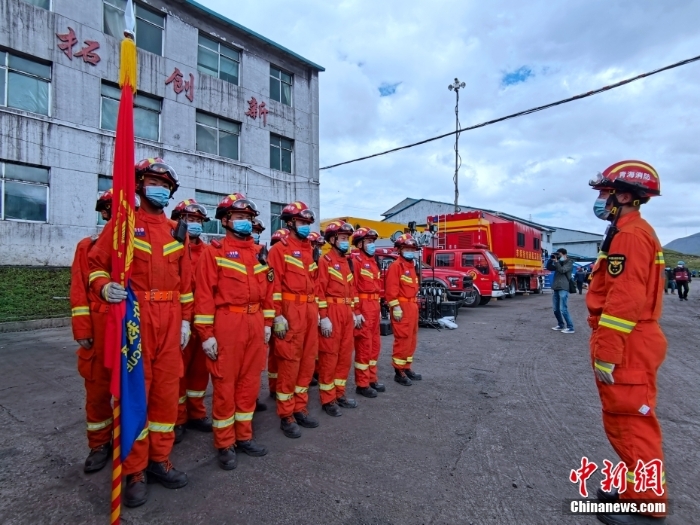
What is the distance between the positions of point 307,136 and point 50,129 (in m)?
9.99

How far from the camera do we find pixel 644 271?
2.32 m

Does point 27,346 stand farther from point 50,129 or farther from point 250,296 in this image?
point 50,129

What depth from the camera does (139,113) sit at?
537 inches

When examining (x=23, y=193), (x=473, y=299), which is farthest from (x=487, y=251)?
(x=23, y=193)

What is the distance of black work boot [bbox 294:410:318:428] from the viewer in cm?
375

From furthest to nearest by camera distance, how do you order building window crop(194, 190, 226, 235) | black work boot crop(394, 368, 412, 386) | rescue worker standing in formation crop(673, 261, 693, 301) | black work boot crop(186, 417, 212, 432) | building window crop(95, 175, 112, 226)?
rescue worker standing in formation crop(673, 261, 693, 301) → building window crop(194, 190, 226, 235) → building window crop(95, 175, 112, 226) → black work boot crop(394, 368, 412, 386) → black work boot crop(186, 417, 212, 432)

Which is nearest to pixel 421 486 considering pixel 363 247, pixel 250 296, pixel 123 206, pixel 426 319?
pixel 250 296

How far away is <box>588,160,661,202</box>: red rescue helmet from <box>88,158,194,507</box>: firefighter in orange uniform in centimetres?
298

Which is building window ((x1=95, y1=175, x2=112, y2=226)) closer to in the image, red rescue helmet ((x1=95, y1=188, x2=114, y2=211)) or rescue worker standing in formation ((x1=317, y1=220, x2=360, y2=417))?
red rescue helmet ((x1=95, y1=188, x2=114, y2=211))

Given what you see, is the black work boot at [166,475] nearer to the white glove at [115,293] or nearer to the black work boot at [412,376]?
the white glove at [115,293]

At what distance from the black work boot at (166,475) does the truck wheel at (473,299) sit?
11584 mm

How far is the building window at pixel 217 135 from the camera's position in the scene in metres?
15.3

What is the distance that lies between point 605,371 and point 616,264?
0.63 meters

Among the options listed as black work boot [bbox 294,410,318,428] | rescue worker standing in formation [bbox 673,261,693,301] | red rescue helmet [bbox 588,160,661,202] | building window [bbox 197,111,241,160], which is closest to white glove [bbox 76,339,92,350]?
black work boot [bbox 294,410,318,428]
